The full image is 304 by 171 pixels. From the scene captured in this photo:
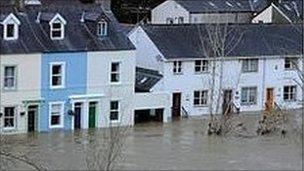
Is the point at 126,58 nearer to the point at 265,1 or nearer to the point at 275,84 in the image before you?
the point at 275,84

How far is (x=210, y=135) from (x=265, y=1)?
88.6 feet

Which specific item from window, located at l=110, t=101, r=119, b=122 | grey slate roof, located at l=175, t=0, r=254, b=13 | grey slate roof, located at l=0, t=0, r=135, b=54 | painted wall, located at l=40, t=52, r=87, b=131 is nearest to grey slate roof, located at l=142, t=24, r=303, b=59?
grey slate roof, located at l=0, t=0, r=135, b=54

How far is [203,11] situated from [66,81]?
2242 cm

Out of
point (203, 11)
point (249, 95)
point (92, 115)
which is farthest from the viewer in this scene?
point (203, 11)

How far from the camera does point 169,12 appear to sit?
2388 inches

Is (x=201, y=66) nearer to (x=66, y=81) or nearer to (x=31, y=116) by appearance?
(x=66, y=81)

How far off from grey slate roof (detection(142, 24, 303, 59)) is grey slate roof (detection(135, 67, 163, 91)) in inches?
42.2

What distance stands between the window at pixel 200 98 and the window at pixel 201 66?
103 cm

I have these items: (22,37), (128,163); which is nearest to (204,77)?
(22,37)

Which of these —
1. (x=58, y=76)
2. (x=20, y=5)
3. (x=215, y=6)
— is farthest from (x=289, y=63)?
(x=20, y=5)

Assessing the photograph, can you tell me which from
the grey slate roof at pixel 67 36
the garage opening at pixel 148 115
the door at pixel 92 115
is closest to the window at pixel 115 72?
the grey slate roof at pixel 67 36

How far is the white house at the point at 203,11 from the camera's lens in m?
59.0

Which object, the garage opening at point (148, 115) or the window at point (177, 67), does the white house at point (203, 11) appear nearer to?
the window at point (177, 67)

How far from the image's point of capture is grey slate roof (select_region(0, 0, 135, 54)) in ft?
124
